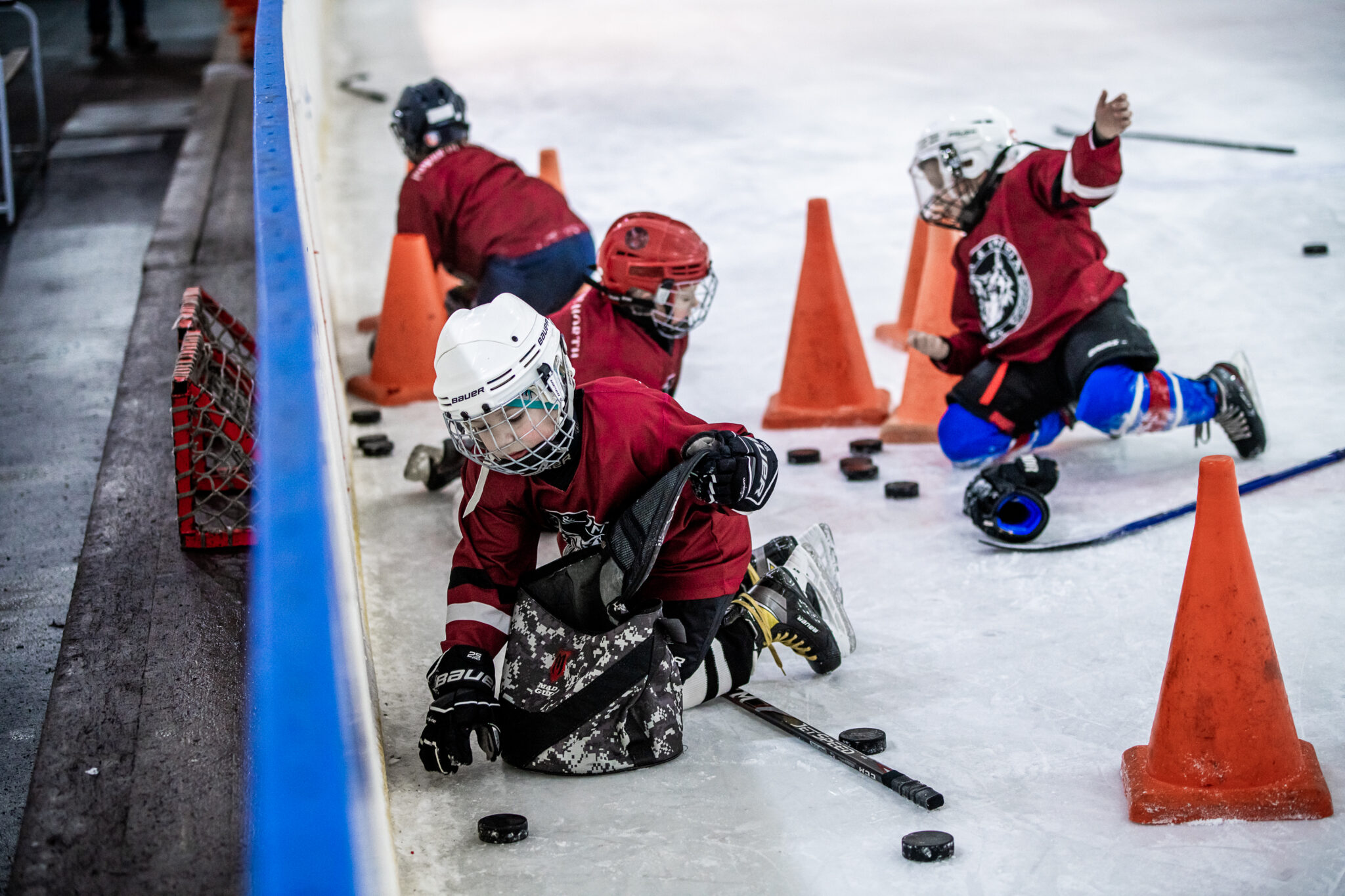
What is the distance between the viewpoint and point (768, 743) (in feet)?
10.1

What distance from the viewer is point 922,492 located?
4633 millimetres

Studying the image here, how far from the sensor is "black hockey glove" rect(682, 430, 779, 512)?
2912 millimetres

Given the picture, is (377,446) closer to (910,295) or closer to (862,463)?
(862,463)

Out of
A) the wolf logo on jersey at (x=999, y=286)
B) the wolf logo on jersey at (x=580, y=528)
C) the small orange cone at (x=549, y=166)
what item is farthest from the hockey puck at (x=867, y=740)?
the small orange cone at (x=549, y=166)

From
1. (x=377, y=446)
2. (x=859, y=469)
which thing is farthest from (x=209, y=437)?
(x=859, y=469)

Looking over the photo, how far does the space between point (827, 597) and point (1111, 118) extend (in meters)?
1.75

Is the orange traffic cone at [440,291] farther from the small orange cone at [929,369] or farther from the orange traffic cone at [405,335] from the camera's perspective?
the small orange cone at [929,369]

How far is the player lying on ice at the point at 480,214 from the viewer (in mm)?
5289

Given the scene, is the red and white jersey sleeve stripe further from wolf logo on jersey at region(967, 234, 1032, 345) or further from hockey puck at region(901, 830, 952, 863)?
hockey puck at region(901, 830, 952, 863)

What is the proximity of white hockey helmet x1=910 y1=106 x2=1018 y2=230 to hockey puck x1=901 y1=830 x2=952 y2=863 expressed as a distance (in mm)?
2641

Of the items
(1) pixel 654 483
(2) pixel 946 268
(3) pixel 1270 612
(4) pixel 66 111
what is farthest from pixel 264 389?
(4) pixel 66 111

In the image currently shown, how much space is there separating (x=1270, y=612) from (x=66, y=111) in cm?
985

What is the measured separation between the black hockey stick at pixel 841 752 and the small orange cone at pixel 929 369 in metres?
1.90

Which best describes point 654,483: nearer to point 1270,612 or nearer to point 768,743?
point 768,743
